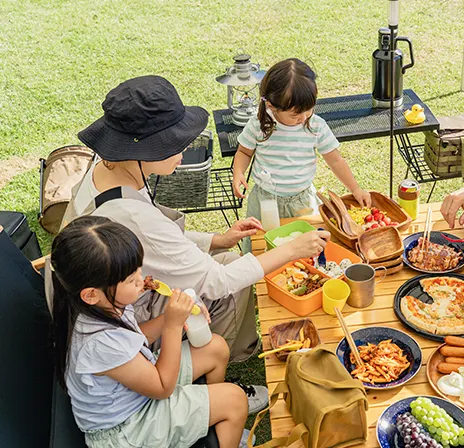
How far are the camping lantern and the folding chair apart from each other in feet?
6.60

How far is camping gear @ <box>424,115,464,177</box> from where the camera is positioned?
13.8ft

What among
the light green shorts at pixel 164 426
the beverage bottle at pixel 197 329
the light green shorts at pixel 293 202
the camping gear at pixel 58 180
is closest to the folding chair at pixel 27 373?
the light green shorts at pixel 164 426

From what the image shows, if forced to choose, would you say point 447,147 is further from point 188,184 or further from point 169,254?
point 169,254

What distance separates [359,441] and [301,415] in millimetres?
200

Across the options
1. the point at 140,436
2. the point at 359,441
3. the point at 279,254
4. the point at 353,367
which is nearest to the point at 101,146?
the point at 279,254

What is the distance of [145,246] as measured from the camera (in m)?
2.55

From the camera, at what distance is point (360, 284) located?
2590 millimetres

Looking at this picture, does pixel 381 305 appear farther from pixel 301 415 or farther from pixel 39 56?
pixel 39 56

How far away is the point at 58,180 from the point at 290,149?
78.8 inches

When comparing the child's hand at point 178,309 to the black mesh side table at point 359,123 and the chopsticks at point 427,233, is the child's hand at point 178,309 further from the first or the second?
the black mesh side table at point 359,123

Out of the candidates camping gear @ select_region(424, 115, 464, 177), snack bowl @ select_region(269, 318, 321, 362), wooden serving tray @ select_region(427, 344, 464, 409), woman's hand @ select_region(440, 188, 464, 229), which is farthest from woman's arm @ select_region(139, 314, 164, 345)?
camping gear @ select_region(424, 115, 464, 177)

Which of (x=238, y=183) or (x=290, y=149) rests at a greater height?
(x=290, y=149)

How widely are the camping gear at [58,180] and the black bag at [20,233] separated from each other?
73 cm

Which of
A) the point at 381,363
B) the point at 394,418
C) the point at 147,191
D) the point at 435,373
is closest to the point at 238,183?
the point at 147,191
